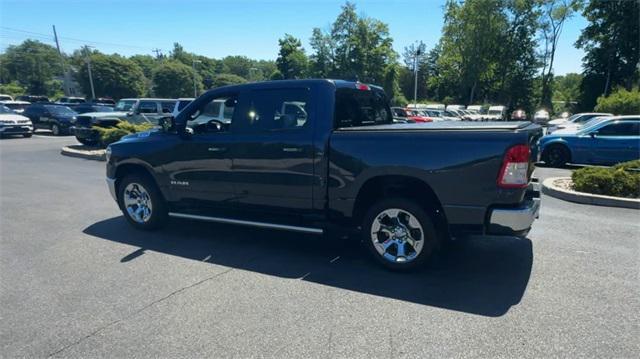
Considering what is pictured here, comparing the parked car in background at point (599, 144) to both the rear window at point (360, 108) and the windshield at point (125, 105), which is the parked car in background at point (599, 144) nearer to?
the rear window at point (360, 108)

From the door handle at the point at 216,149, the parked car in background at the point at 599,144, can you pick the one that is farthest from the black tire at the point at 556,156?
the door handle at the point at 216,149

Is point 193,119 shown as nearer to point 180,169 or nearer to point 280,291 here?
point 180,169

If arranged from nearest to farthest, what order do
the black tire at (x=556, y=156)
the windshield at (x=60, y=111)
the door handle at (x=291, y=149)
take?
the door handle at (x=291, y=149) < the black tire at (x=556, y=156) < the windshield at (x=60, y=111)

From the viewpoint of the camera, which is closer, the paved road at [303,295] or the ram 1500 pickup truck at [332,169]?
the paved road at [303,295]

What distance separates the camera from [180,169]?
5605mm

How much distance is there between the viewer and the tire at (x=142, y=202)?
5.95m

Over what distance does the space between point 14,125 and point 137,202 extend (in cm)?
2006

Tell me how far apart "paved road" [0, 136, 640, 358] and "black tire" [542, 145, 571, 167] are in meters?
6.43

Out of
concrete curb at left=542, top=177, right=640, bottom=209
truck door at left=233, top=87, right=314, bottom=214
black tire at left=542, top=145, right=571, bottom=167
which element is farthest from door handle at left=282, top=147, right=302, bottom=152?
black tire at left=542, top=145, right=571, bottom=167

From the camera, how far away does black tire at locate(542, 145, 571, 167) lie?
39.4ft

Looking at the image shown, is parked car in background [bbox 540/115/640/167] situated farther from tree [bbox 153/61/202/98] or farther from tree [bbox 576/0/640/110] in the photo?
tree [bbox 153/61/202/98]

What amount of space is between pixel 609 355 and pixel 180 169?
494cm

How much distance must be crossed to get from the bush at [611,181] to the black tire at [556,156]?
4078mm

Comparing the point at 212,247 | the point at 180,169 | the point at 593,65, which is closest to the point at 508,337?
the point at 212,247
